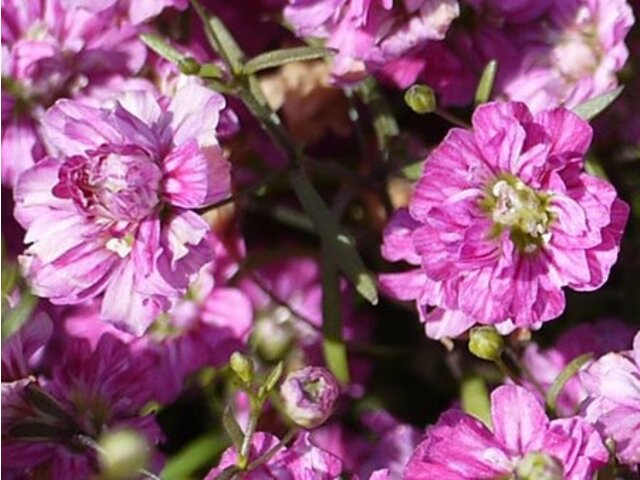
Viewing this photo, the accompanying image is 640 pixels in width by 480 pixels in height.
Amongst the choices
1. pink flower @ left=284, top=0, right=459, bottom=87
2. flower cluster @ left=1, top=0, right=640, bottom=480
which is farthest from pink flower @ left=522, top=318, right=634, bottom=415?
pink flower @ left=284, top=0, right=459, bottom=87

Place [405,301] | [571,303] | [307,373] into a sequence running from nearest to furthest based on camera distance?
1. [307,373]
2. [405,301]
3. [571,303]

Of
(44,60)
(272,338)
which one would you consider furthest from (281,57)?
(272,338)

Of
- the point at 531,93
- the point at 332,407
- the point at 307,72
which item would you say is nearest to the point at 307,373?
the point at 332,407

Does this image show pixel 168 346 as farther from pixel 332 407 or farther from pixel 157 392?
pixel 332 407

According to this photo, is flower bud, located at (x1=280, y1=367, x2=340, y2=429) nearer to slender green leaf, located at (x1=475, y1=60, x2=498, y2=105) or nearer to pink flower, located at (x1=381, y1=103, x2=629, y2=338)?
pink flower, located at (x1=381, y1=103, x2=629, y2=338)

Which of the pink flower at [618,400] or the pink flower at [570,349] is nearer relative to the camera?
the pink flower at [618,400]

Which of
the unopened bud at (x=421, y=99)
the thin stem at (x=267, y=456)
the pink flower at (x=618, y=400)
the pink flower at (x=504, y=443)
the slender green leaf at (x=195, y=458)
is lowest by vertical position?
the slender green leaf at (x=195, y=458)

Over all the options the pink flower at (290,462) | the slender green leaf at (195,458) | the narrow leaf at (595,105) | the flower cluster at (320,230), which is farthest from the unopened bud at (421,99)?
the slender green leaf at (195,458)

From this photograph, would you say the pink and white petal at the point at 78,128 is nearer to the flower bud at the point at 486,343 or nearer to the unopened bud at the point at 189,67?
the unopened bud at the point at 189,67

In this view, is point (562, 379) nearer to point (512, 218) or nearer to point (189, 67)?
point (512, 218)
